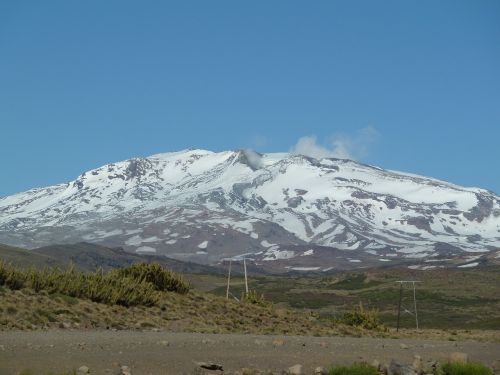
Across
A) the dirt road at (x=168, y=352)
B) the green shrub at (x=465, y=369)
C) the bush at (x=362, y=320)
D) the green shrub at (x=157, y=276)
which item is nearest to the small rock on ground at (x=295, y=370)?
the dirt road at (x=168, y=352)

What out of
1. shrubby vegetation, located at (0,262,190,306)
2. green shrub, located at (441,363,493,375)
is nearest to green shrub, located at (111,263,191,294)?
shrubby vegetation, located at (0,262,190,306)

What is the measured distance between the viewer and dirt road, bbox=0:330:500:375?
51.3ft

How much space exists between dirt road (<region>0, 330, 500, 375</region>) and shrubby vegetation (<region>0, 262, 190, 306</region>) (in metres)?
4.18

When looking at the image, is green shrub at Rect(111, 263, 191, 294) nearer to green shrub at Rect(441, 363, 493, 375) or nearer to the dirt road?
the dirt road

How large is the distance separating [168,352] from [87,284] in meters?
9.68

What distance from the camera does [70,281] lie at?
88.1 feet

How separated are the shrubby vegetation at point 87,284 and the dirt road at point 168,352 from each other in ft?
13.7

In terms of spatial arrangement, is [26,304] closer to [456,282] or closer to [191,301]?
[191,301]

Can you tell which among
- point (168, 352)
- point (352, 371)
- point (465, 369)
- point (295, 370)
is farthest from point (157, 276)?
point (352, 371)

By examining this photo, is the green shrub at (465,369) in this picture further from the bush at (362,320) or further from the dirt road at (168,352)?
the bush at (362,320)

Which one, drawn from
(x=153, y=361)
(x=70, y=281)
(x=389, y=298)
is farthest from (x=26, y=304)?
(x=389, y=298)

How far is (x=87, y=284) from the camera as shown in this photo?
27.4m

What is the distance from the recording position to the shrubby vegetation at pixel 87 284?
25781mm

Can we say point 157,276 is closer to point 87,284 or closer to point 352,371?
point 87,284
